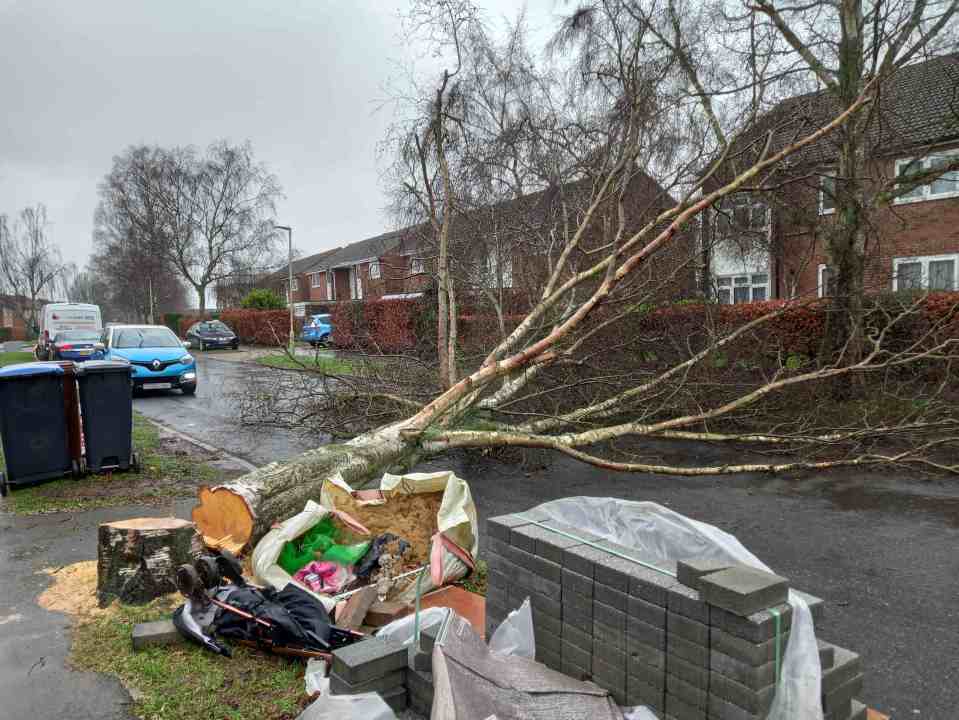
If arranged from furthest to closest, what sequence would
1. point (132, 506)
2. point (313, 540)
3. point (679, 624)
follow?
point (132, 506) → point (313, 540) → point (679, 624)

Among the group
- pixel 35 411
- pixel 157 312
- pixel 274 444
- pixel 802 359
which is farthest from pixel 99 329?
pixel 157 312

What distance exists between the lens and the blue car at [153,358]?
14219 millimetres

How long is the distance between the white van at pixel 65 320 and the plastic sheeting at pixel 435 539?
19.3 metres

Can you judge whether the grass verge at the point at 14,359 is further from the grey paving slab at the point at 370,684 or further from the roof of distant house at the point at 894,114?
the grey paving slab at the point at 370,684

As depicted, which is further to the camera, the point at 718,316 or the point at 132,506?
the point at 718,316

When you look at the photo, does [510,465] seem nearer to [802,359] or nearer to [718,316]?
[718,316]

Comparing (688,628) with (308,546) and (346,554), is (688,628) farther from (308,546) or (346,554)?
(308,546)

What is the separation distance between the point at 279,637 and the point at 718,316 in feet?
32.0

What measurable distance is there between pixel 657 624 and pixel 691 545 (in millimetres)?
806

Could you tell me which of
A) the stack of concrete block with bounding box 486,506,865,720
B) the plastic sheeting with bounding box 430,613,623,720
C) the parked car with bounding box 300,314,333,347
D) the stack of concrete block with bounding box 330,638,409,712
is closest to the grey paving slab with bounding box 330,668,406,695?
the stack of concrete block with bounding box 330,638,409,712

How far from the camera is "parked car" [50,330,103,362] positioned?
16.1m

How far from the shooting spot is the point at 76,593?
436 centimetres

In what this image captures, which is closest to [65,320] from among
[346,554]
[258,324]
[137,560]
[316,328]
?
[316,328]

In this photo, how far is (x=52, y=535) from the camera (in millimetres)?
5559
